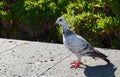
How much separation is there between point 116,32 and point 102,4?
672 millimetres

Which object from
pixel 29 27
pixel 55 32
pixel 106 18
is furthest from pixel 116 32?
pixel 29 27

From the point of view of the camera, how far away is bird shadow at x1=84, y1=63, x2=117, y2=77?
5668mm

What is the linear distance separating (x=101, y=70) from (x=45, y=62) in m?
1.00

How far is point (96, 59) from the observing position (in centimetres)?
632

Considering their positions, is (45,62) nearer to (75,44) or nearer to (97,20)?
(75,44)

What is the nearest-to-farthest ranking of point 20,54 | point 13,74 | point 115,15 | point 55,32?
point 13,74
point 20,54
point 115,15
point 55,32

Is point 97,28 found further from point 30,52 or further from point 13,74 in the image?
point 13,74

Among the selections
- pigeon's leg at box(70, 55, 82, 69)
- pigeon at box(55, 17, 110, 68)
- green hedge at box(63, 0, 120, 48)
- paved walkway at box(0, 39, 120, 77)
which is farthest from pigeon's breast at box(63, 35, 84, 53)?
green hedge at box(63, 0, 120, 48)

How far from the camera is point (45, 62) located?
6.33 meters

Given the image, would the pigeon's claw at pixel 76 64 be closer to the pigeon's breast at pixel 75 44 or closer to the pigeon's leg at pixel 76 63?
the pigeon's leg at pixel 76 63

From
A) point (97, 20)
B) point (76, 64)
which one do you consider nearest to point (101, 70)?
point (76, 64)

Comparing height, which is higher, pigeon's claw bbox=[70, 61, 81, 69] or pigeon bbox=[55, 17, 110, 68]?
pigeon bbox=[55, 17, 110, 68]

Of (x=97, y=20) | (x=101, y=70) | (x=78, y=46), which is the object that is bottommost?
(x=101, y=70)

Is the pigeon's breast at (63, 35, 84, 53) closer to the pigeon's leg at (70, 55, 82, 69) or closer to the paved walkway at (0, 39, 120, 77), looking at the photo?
the pigeon's leg at (70, 55, 82, 69)
